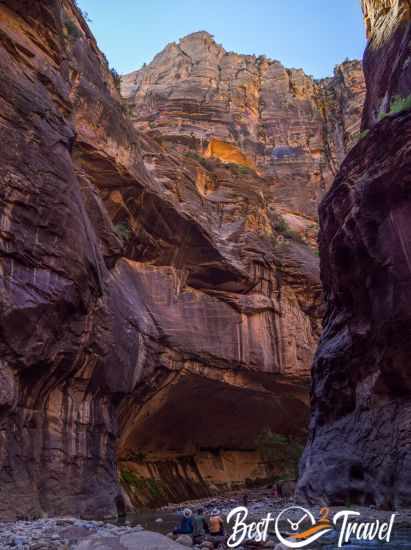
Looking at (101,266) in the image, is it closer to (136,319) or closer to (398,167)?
(136,319)

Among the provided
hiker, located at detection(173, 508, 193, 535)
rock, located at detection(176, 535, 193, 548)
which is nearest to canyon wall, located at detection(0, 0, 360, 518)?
hiker, located at detection(173, 508, 193, 535)

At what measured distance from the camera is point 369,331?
60.4 ft

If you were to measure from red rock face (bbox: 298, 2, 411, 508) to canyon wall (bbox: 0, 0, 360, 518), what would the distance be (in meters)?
9.64

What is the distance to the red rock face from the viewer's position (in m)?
15.4

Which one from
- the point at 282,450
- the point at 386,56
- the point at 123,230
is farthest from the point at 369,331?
the point at 282,450

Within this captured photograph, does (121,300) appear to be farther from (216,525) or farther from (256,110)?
(256,110)

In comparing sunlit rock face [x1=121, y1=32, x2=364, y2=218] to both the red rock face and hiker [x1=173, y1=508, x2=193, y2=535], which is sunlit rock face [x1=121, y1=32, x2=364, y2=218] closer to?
the red rock face

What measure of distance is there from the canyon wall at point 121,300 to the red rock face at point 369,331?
9.64 m

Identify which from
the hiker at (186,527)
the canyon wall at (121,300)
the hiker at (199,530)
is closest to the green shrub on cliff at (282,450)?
the canyon wall at (121,300)

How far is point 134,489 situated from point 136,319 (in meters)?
10.8

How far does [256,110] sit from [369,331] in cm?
5175

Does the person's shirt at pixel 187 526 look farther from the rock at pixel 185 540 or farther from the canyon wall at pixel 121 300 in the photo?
the canyon wall at pixel 121 300

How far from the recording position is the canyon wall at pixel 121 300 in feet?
57.9

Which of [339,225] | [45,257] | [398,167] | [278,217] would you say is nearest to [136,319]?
[45,257]
